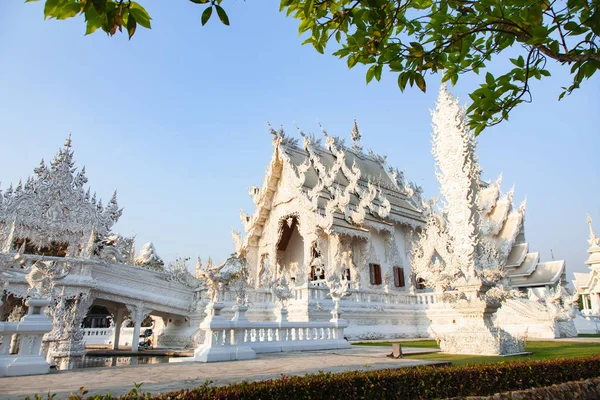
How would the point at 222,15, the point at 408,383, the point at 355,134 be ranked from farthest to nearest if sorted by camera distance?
the point at 355,134, the point at 408,383, the point at 222,15

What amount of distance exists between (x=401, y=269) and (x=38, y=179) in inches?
593

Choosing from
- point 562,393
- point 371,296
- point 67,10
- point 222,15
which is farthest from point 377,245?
point 67,10

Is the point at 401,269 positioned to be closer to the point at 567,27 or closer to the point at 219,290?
the point at 219,290

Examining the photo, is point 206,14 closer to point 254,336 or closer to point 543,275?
point 254,336

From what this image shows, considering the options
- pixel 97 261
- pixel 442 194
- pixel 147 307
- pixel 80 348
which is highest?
pixel 442 194

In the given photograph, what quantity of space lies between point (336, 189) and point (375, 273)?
13.3 feet

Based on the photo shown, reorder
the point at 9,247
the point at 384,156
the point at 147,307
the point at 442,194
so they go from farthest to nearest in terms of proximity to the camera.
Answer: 1. the point at 384,156
2. the point at 442,194
3. the point at 9,247
4. the point at 147,307

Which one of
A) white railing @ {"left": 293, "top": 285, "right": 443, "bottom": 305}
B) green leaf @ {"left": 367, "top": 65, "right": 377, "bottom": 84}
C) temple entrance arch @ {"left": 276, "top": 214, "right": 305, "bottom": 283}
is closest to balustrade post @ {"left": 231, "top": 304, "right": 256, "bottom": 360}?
green leaf @ {"left": 367, "top": 65, "right": 377, "bottom": 84}

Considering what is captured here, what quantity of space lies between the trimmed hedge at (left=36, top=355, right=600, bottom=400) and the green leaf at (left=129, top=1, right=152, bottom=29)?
7.22 ft

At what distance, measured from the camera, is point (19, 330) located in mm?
4906

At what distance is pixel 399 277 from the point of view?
60.8 feet

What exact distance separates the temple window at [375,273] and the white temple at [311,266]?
0.05m

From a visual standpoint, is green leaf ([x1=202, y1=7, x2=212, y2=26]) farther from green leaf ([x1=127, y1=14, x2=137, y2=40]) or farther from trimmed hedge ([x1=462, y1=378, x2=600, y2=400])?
trimmed hedge ([x1=462, y1=378, x2=600, y2=400])

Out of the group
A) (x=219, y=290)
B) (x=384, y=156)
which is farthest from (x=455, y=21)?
(x=384, y=156)
